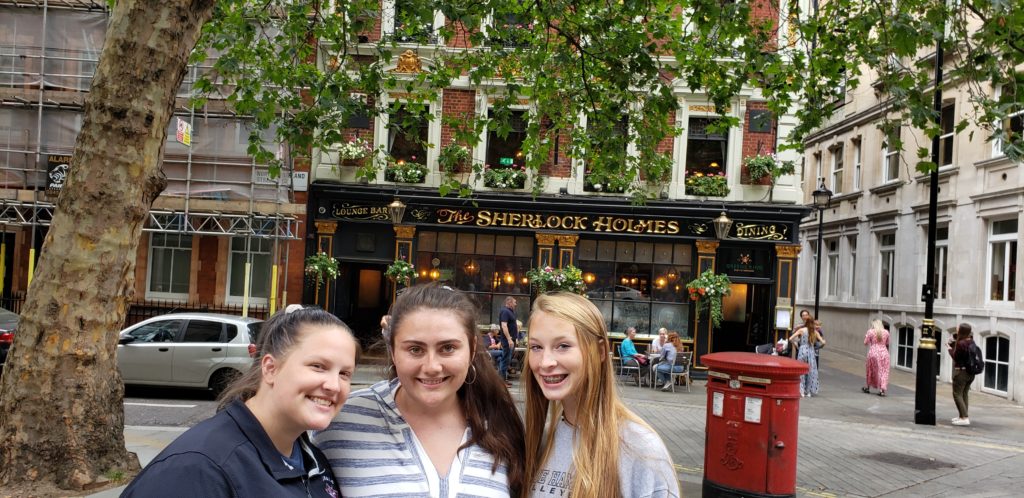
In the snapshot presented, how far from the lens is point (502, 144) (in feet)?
61.0

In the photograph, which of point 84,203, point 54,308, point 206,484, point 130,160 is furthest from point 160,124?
point 206,484

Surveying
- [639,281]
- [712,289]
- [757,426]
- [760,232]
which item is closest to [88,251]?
[757,426]

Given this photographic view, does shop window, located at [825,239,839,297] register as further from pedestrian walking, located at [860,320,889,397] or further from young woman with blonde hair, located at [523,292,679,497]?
young woman with blonde hair, located at [523,292,679,497]

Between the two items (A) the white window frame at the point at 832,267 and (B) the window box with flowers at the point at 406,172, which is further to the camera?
(A) the white window frame at the point at 832,267

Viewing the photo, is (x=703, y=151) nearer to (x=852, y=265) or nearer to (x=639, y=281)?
(x=639, y=281)

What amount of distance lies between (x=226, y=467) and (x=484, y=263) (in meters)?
16.6

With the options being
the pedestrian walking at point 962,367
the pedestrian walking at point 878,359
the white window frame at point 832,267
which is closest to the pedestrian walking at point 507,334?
the pedestrian walking at point 878,359

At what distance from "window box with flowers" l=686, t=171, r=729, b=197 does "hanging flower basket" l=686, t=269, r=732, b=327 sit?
1879 mm

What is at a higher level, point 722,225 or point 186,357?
point 722,225

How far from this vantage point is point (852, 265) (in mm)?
25625

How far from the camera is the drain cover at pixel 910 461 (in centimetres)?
888

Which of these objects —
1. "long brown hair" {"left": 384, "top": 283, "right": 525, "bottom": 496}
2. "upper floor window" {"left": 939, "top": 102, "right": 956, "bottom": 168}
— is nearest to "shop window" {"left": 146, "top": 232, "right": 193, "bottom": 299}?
"long brown hair" {"left": 384, "top": 283, "right": 525, "bottom": 496}

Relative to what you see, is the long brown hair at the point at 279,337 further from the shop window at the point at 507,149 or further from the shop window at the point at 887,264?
the shop window at the point at 887,264

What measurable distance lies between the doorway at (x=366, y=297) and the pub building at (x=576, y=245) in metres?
0.64
